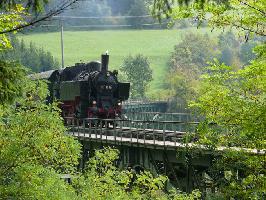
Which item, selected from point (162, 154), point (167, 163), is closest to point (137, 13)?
point (162, 154)

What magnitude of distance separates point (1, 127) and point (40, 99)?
204 centimetres

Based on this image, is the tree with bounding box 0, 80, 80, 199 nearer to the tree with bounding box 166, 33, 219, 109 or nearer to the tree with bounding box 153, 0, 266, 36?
the tree with bounding box 153, 0, 266, 36

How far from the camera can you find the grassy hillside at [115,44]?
112 metres

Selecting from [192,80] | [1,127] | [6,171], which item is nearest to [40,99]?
[1,127]

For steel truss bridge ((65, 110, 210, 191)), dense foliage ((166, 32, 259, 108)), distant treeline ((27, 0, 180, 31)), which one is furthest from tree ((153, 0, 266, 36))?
distant treeline ((27, 0, 180, 31))

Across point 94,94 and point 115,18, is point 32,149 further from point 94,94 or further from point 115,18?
point 115,18

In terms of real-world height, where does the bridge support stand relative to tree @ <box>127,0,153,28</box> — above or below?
above

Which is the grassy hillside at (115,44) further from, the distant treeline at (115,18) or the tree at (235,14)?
the tree at (235,14)

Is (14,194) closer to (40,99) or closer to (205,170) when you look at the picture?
(40,99)

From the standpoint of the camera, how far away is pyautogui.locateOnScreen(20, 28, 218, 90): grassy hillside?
112419 millimetres

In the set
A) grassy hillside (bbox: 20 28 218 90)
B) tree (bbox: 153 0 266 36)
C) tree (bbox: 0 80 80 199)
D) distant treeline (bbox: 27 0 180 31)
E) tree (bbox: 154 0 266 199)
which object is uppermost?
tree (bbox: 153 0 266 36)

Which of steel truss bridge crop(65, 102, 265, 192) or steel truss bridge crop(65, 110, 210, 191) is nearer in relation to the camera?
steel truss bridge crop(65, 102, 265, 192)

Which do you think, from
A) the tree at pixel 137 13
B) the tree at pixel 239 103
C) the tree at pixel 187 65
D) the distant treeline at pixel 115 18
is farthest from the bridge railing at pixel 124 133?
the tree at pixel 137 13

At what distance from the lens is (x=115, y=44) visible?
12688cm
